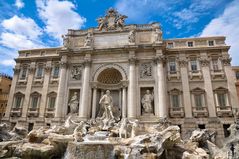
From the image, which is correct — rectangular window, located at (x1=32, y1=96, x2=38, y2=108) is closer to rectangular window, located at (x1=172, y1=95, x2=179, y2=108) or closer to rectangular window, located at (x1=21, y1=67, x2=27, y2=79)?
rectangular window, located at (x1=21, y1=67, x2=27, y2=79)

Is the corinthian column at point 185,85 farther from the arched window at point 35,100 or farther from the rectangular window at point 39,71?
the rectangular window at point 39,71

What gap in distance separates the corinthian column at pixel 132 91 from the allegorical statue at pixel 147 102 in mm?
1128

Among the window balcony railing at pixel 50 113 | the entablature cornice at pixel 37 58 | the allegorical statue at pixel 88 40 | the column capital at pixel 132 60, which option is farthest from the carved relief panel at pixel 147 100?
the entablature cornice at pixel 37 58

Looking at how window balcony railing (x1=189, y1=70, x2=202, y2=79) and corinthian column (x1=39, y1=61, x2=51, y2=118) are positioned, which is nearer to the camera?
window balcony railing (x1=189, y1=70, x2=202, y2=79)

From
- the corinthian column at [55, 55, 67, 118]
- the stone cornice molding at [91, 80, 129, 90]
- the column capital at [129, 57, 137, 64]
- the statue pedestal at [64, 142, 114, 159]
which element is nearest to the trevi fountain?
the statue pedestal at [64, 142, 114, 159]

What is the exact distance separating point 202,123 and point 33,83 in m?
21.1

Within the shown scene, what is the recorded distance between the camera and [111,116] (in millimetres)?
20406

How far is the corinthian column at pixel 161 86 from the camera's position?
787 inches

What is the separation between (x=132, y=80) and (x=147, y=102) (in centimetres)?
292

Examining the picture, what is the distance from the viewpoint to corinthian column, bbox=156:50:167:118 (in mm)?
19984

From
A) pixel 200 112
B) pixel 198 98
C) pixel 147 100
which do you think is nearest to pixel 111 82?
pixel 147 100

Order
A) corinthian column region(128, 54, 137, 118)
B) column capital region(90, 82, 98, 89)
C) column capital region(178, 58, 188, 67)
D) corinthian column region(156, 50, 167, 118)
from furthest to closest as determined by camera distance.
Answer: column capital region(178, 58, 188, 67) → column capital region(90, 82, 98, 89) → corinthian column region(128, 54, 137, 118) → corinthian column region(156, 50, 167, 118)

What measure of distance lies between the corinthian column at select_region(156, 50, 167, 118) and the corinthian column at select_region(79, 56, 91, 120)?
7927 mm

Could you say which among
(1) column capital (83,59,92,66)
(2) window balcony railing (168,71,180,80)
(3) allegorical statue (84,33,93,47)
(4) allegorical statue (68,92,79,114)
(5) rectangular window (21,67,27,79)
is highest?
(3) allegorical statue (84,33,93,47)
